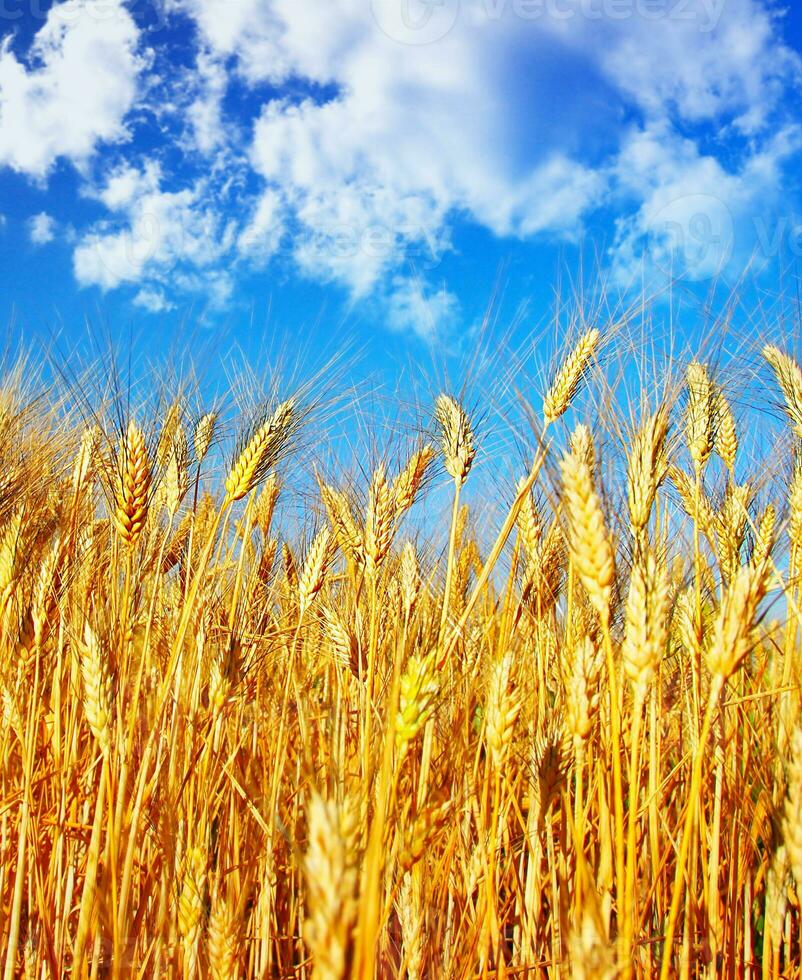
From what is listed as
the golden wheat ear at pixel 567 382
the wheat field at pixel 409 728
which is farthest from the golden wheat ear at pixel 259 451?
the golden wheat ear at pixel 567 382

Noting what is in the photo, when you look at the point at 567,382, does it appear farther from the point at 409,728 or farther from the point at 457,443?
the point at 409,728

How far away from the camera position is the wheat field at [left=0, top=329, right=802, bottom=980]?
48.3 inches

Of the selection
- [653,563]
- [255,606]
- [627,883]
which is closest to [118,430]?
[255,606]

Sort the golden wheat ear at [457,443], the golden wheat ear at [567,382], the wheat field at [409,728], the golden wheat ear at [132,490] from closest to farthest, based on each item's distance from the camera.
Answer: the wheat field at [409,728]
the golden wheat ear at [132,490]
the golden wheat ear at [567,382]
the golden wheat ear at [457,443]

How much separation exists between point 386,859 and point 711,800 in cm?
158

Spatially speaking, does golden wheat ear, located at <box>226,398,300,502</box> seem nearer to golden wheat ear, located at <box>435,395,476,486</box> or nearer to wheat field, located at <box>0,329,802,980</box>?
wheat field, located at <box>0,329,802,980</box>

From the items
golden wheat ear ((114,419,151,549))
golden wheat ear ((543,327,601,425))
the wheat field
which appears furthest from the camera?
golden wheat ear ((543,327,601,425))

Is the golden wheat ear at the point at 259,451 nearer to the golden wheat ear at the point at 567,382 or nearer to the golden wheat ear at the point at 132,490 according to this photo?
the golden wheat ear at the point at 132,490

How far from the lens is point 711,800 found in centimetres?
250

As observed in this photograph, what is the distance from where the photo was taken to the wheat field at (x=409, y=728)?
123 centimetres

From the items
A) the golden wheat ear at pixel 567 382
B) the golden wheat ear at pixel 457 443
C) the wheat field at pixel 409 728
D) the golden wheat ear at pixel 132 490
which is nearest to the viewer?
the wheat field at pixel 409 728

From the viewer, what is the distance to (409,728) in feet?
3.99

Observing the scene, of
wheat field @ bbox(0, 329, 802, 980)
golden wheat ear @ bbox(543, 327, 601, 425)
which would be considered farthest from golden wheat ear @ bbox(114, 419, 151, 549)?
golden wheat ear @ bbox(543, 327, 601, 425)

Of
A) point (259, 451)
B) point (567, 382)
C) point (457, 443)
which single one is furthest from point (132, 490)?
point (567, 382)
